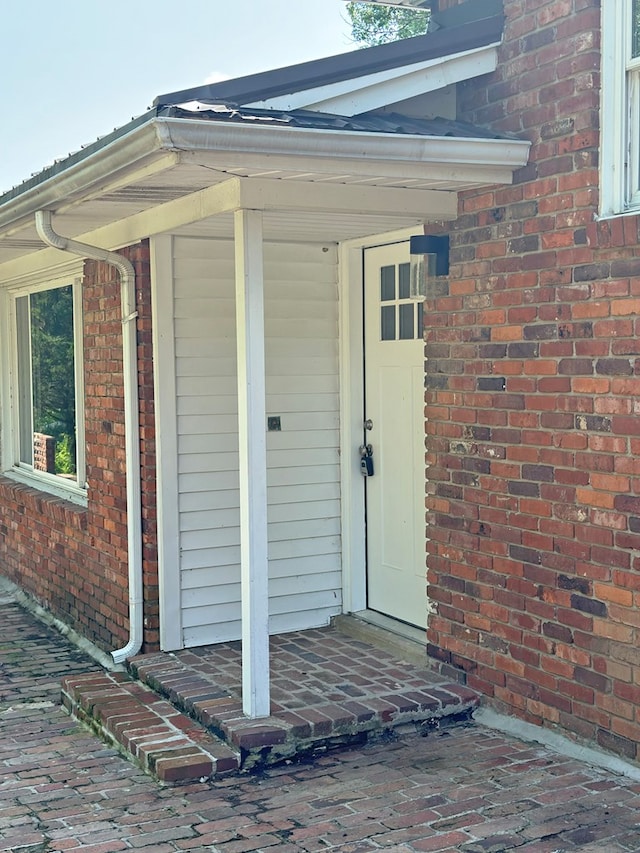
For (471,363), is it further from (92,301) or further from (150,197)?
(92,301)

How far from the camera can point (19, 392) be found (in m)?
9.01

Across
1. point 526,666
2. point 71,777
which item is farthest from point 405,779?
point 71,777

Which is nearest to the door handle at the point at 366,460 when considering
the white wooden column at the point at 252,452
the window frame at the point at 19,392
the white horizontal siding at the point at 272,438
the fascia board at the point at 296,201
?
the white horizontal siding at the point at 272,438

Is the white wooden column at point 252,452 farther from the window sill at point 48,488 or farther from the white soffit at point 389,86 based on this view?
the window sill at point 48,488

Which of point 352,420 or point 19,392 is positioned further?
point 19,392

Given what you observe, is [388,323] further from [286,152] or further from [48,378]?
[48,378]

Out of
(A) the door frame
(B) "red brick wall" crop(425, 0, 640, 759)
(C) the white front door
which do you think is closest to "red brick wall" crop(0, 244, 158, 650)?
(A) the door frame

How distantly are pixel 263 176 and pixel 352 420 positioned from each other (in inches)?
84.4

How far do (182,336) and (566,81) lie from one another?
8.50 ft

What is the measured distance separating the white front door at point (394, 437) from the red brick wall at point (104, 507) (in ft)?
4.35

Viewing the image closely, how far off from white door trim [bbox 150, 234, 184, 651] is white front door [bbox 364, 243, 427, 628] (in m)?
1.18

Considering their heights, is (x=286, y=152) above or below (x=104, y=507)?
above

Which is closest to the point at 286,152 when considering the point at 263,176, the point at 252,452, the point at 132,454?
the point at 263,176

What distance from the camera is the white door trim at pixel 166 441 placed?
5.82 metres
